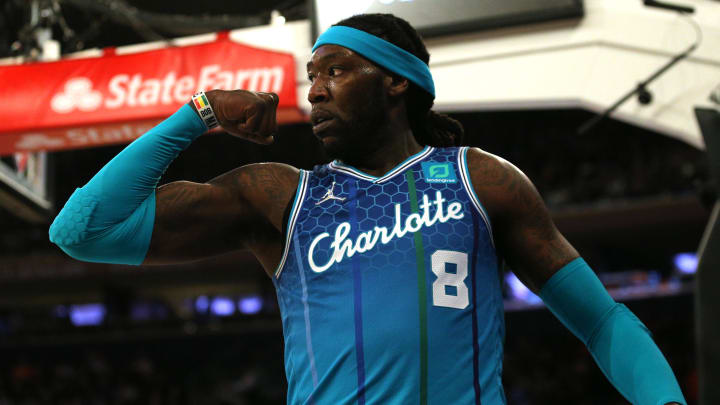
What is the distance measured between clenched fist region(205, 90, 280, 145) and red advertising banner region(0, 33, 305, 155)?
2656mm

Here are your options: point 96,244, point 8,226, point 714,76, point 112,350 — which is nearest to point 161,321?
point 112,350

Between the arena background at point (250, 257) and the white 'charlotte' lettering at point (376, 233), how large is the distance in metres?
2.79

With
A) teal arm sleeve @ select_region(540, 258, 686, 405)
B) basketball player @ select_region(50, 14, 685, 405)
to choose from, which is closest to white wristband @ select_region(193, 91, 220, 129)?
basketball player @ select_region(50, 14, 685, 405)

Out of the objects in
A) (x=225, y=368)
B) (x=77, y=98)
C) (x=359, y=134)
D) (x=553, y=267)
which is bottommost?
(x=225, y=368)

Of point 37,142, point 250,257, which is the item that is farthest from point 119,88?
point 250,257

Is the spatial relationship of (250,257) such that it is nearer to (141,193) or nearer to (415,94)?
(415,94)

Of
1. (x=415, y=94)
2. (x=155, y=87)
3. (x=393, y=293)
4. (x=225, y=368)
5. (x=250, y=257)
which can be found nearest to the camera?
(x=393, y=293)

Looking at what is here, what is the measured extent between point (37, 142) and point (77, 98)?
39 centimetres

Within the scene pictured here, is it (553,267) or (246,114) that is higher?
(246,114)

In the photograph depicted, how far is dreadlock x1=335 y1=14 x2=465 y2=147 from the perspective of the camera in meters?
2.05

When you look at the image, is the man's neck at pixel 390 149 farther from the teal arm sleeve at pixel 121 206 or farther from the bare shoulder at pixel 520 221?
the teal arm sleeve at pixel 121 206

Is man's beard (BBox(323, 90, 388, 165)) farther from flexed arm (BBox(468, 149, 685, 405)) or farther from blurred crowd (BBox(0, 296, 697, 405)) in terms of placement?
blurred crowd (BBox(0, 296, 697, 405))

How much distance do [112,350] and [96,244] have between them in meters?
12.0

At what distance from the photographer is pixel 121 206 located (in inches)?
71.2
